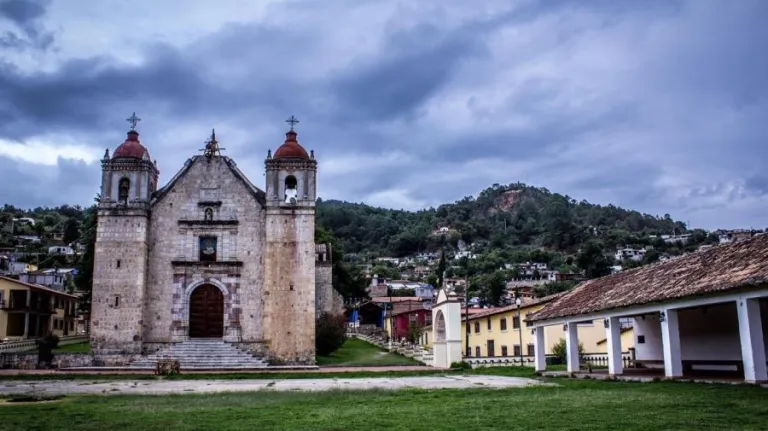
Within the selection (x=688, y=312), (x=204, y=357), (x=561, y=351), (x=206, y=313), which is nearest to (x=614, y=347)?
(x=688, y=312)

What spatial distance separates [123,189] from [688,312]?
27050 mm

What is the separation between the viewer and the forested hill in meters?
151

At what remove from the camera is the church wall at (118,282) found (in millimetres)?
33531

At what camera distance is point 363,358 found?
39.2m

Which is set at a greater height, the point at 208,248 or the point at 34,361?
the point at 208,248

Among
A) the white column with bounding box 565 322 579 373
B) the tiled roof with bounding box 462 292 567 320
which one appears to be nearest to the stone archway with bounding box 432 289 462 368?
the tiled roof with bounding box 462 292 567 320

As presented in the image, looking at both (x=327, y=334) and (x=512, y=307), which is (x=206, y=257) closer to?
(x=327, y=334)

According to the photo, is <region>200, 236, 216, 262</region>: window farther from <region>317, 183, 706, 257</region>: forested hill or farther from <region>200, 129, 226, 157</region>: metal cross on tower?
<region>317, 183, 706, 257</region>: forested hill

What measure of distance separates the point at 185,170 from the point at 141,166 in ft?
7.18

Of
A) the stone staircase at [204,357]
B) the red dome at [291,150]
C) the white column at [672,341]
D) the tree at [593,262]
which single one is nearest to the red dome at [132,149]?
the red dome at [291,150]

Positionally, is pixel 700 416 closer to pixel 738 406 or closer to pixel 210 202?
pixel 738 406

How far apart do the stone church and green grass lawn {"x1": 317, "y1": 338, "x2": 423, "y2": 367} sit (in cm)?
300

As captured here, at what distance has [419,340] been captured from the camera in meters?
51.2

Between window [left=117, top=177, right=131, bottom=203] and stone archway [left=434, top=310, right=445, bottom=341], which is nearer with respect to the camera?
stone archway [left=434, top=310, right=445, bottom=341]
